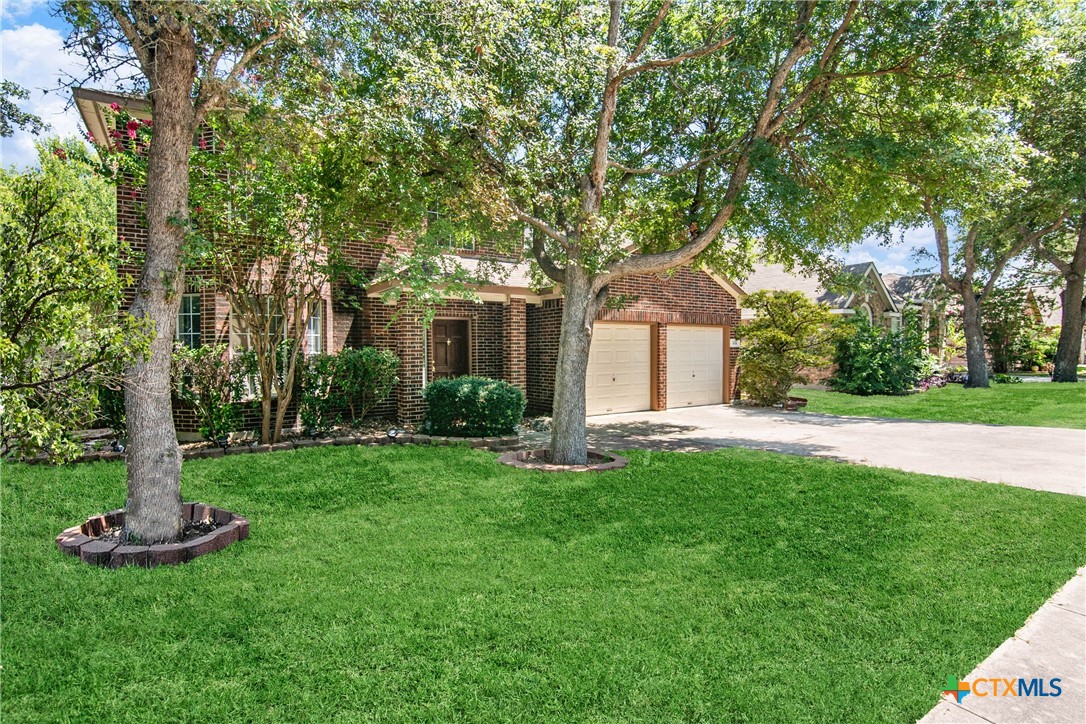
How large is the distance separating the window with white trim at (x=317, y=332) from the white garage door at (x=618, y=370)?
5.85m

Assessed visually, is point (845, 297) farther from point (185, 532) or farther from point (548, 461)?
point (185, 532)

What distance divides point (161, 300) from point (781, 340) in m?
13.8

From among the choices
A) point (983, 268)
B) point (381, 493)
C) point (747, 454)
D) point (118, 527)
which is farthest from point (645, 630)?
point (983, 268)

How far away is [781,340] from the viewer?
15.0 meters

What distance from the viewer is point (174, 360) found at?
8.44 meters

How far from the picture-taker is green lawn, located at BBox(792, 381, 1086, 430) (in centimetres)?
1337

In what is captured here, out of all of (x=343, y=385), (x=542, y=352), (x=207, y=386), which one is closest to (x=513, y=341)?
(x=542, y=352)

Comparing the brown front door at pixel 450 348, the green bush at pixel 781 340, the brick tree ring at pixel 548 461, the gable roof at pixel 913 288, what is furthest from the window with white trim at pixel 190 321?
the gable roof at pixel 913 288

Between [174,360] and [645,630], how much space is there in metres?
7.96

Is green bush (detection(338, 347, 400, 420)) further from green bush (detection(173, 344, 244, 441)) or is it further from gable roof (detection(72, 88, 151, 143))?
gable roof (detection(72, 88, 151, 143))

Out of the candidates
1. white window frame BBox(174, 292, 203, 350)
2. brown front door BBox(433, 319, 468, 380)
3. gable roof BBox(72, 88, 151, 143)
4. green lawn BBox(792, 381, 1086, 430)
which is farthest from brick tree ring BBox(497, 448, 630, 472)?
green lawn BBox(792, 381, 1086, 430)

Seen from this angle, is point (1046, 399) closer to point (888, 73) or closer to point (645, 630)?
point (888, 73)

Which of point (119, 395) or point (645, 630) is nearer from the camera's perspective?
point (645, 630)

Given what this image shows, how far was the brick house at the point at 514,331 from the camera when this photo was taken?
32.3ft
